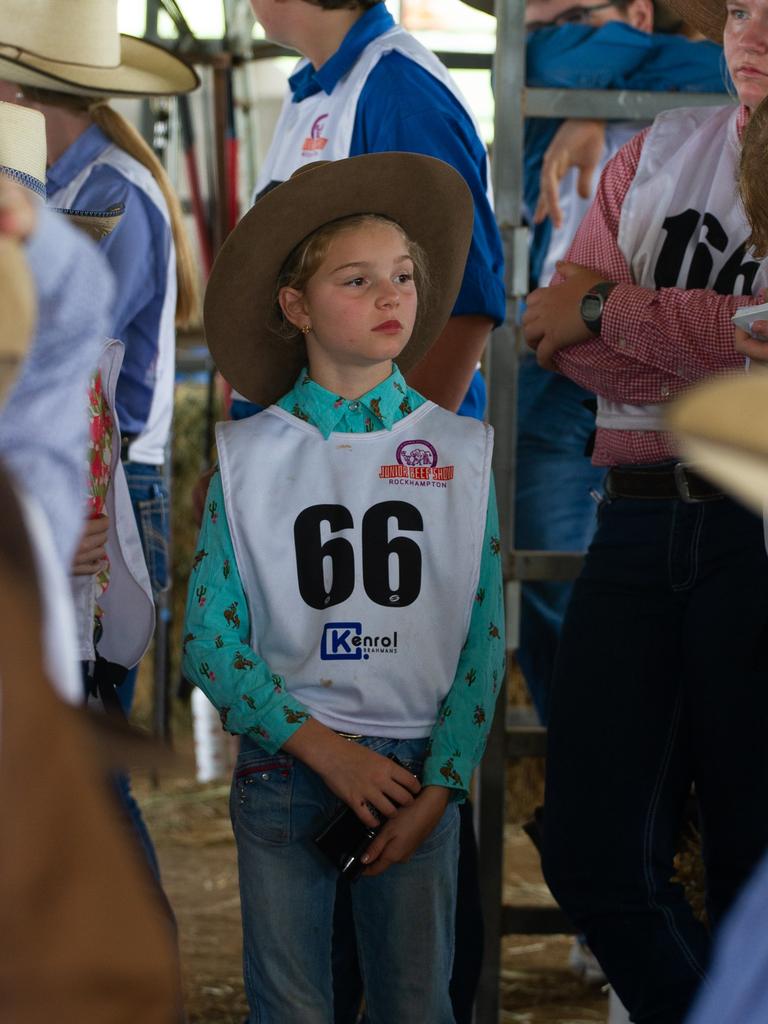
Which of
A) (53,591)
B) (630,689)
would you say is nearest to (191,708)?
(630,689)

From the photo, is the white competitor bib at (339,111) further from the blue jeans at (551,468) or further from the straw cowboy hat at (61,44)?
the blue jeans at (551,468)

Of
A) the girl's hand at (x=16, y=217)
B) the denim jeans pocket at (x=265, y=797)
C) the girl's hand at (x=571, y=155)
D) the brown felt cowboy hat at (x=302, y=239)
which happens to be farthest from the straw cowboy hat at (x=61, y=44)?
the girl's hand at (x=16, y=217)

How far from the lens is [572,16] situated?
343 cm

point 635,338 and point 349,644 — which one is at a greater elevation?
point 635,338

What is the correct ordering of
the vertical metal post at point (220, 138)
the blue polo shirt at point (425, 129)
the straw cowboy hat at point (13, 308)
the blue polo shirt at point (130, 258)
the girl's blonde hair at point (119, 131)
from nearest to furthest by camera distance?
the straw cowboy hat at point (13, 308)
the blue polo shirt at point (425, 129)
the blue polo shirt at point (130, 258)
the girl's blonde hair at point (119, 131)
the vertical metal post at point (220, 138)

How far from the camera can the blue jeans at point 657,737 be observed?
2.21m

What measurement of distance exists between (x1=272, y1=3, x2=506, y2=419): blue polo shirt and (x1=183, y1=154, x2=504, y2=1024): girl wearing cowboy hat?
1.04 ft

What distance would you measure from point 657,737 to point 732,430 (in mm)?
1319

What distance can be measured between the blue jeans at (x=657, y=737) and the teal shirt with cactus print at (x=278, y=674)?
0.79ft

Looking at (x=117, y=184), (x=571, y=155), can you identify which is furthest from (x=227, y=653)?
(x=571, y=155)

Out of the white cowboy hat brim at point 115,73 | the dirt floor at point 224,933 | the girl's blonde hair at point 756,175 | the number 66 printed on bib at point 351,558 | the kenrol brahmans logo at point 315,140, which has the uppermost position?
the white cowboy hat brim at point 115,73

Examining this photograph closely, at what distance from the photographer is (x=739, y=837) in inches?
87.2

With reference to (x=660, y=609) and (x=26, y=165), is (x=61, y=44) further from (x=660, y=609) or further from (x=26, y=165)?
(x=660, y=609)

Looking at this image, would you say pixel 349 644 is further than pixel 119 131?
No
